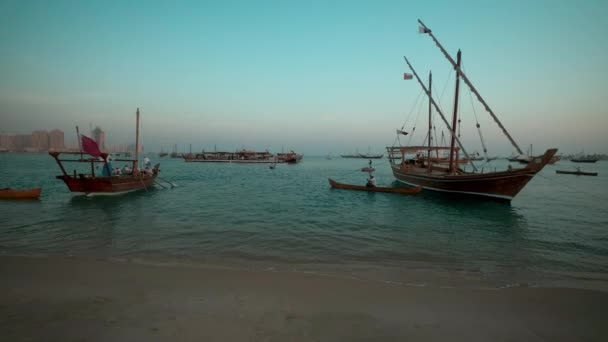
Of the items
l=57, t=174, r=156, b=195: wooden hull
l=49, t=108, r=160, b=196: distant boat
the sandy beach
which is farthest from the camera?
l=57, t=174, r=156, b=195: wooden hull

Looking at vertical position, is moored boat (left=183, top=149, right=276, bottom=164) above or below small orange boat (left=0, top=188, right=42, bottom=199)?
above

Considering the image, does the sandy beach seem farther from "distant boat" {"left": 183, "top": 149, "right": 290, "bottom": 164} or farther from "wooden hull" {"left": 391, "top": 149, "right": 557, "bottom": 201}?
"distant boat" {"left": 183, "top": 149, "right": 290, "bottom": 164}

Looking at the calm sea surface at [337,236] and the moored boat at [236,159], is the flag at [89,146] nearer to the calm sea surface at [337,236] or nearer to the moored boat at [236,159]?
the calm sea surface at [337,236]

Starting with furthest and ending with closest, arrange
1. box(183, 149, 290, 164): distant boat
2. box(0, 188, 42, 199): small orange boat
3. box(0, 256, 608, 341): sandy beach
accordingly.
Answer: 1. box(183, 149, 290, 164): distant boat
2. box(0, 188, 42, 199): small orange boat
3. box(0, 256, 608, 341): sandy beach

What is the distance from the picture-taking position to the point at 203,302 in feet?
17.2

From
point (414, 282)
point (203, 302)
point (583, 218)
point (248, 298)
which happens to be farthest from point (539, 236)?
point (203, 302)

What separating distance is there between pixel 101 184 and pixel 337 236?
68.1ft

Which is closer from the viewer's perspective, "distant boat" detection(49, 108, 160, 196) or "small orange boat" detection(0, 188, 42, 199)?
"small orange boat" detection(0, 188, 42, 199)

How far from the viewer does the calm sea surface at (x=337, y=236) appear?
27.3ft

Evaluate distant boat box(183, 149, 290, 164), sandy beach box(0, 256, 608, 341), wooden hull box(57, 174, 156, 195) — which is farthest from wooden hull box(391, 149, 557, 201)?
distant boat box(183, 149, 290, 164)

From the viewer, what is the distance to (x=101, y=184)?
22.1 meters

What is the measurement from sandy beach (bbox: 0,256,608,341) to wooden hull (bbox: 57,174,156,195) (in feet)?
57.1

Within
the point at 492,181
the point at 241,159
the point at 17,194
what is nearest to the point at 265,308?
the point at 492,181

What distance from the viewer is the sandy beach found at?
4238 millimetres
